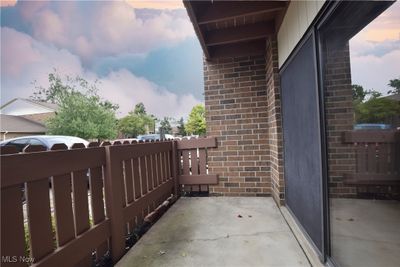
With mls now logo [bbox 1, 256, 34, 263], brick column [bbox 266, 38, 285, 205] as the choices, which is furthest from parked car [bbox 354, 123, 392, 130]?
brick column [bbox 266, 38, 285, 205]

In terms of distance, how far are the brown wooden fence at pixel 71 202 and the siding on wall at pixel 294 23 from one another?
6.49 feet

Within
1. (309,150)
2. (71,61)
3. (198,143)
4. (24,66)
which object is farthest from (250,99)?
(71,61)

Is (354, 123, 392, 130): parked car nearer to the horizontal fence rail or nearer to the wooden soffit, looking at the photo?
the horizontal fence rail

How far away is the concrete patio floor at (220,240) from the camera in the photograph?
2.12m

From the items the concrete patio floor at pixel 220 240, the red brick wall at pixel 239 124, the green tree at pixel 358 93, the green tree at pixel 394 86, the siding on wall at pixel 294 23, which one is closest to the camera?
the green tree at pixel 394 86

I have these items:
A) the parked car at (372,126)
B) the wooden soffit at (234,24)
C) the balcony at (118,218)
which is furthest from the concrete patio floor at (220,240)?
the wooden soffit at (234,24)

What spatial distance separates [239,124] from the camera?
428cm

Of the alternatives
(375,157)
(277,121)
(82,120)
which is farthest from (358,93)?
(82,120)

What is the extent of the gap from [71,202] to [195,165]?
2.77 m

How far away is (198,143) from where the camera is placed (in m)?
4.43

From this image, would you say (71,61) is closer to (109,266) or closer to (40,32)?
(40,32)

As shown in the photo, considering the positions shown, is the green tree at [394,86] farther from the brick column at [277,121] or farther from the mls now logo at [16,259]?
the brick column at [277,121]

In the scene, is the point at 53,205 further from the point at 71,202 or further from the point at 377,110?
the point at 377,110

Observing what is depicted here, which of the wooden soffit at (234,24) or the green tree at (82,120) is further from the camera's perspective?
the green tree at (82,120)
